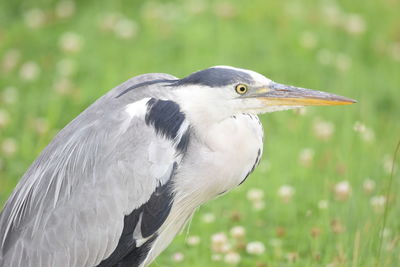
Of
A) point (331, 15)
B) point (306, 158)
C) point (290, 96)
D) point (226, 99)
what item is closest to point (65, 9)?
point (331, 15)

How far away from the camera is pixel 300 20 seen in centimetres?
661

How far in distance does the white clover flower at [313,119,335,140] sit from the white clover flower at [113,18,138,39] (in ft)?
6.44

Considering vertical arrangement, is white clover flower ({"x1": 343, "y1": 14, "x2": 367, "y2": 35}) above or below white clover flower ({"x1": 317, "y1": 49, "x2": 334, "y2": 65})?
above

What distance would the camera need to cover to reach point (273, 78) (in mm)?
5859

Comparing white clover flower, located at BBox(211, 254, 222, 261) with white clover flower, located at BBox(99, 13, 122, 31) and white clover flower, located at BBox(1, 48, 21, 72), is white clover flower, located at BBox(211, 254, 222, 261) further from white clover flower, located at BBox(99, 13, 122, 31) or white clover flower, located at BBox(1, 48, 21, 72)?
white clover flower, located at BBox(99, 13, 122, 31)

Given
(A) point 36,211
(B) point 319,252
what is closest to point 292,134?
(B) point 319,252

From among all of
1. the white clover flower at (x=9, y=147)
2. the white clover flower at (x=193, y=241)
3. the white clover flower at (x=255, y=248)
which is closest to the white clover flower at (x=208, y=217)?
the white clover flower at (x=193, y=241)

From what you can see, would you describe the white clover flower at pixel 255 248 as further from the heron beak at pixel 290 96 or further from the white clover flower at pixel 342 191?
the heron beak at pixel 290 96

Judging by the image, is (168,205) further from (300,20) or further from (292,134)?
(300,20)

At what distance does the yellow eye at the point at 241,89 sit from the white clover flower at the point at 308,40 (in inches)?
129

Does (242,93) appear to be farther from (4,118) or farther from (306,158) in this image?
(4,118)

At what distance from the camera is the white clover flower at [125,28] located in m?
6.34

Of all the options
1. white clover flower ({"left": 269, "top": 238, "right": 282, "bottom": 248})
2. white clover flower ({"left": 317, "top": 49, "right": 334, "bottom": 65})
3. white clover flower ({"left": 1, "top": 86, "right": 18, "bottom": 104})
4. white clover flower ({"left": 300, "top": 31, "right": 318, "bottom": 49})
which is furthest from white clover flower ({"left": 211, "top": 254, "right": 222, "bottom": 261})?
white clover flower ({"left": 300, "top": 31, "right": 318, "bottom": 49})

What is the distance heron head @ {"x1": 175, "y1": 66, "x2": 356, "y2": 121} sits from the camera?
3115 millimetres
